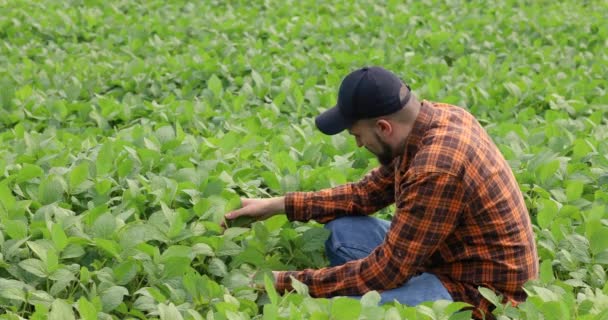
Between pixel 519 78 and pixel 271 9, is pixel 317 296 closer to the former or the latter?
pixel 519 78

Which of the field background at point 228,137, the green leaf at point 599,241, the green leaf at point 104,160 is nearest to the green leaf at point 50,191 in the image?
the field background at point 228,137

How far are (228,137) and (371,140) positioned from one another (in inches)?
62.0

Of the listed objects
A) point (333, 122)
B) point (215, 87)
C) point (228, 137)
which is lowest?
point (215, 87)

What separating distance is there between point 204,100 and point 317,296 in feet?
10.2

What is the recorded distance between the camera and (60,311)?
2949mm

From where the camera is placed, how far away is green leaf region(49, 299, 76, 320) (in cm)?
293

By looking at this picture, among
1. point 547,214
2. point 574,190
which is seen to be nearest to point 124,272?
point 547,214

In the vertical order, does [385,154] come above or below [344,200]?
above

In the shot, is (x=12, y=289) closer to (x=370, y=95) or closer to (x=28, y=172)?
(x=28, y=172)

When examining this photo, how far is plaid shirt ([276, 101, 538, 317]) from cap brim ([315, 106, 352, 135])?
0.85 feet

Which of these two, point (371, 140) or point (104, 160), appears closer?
point (371, 140)

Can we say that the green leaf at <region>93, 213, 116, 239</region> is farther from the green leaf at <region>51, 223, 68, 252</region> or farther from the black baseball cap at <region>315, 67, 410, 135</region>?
the black baseball cap at <region>315, 67, 410, 135</region>

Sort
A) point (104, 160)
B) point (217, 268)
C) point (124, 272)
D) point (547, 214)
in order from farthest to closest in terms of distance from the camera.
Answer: point (104, 160)
point (547, 214)
point (217, 268)
point (124, 272)

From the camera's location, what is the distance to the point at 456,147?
10.5 feet
